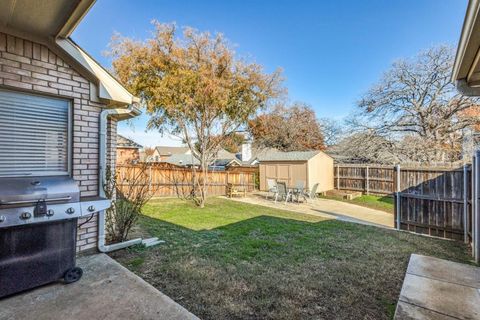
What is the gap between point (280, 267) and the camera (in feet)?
12.0

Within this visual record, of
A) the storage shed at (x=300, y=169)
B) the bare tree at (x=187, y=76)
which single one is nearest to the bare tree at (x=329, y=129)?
the storage shed at (x=300, y=169)

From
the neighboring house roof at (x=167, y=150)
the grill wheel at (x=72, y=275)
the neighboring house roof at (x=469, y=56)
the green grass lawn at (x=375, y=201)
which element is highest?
the neighboring house roof at (x=167, y=150)

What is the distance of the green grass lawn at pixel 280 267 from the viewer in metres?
2.58

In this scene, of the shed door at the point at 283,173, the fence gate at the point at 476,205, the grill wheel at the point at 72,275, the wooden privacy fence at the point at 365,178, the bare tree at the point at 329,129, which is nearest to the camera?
the grill wheel at the point at 72,275

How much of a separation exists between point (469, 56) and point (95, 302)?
4514mm

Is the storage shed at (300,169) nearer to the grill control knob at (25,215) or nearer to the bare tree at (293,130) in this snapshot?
the bare tree at (293,130)

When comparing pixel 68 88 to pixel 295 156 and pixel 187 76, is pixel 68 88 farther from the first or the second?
pixel 295 156

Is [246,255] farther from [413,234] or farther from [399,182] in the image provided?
[399,182]

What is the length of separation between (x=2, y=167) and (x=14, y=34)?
165 cm

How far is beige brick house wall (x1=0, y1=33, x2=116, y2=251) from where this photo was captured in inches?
118

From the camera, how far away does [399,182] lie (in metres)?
6.70

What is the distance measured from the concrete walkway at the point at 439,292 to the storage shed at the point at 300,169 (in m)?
10.6

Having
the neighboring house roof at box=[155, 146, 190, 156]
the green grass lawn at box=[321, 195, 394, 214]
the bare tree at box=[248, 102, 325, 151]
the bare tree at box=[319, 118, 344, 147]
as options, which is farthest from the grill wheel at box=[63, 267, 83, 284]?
the neighboring house roof at box=[155, 146, 190, 156]

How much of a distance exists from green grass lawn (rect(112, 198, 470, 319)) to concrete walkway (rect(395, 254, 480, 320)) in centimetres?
22
